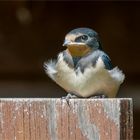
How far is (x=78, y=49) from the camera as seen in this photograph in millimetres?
1841

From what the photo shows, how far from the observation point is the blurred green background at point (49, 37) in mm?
3125

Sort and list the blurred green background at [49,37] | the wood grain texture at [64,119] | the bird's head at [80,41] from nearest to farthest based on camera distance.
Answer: the wood grain texture at [64,119] < the bird's head at [80,41] < the blurred green background at [49,37]

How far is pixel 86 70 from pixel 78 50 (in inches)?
2.1

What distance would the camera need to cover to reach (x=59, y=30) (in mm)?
3215

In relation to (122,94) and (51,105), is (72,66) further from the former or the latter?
(122,94)

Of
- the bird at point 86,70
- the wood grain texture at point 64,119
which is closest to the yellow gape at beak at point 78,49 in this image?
the bird at point 86,70

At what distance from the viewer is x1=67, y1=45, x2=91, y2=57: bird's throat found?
183cm

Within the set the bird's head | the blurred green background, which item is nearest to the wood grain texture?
the bird's head

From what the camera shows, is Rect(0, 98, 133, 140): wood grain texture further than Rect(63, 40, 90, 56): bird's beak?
No

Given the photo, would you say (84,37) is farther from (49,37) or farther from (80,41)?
(49,37)

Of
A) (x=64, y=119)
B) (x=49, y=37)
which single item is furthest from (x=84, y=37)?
(x=49, y=37)

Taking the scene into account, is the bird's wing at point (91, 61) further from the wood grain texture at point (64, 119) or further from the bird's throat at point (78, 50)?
the wood grain texture at point (64, 119)

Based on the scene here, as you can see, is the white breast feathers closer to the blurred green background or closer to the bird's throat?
the bird's throat

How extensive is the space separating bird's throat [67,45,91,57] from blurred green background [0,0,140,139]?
1.24 m
